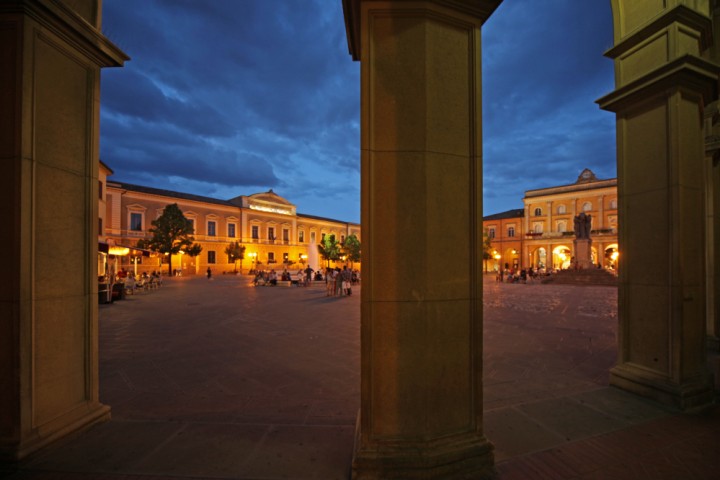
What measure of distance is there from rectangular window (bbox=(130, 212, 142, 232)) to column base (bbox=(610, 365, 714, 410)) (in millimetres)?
47814

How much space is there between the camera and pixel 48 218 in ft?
8.94

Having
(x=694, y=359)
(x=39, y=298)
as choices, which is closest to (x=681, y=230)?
(x=694, y=359)

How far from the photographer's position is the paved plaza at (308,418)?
2.43 metres

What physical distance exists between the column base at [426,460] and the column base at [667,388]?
2545 mm

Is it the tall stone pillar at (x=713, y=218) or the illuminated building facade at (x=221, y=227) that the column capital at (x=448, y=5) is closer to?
the tall stone pillar at (x=713, y=218)

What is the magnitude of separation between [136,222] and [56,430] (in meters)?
45.6

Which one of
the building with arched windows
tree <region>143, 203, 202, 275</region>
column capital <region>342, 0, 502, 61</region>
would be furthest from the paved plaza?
the building with arched windows

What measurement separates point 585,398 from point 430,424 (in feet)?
7.96

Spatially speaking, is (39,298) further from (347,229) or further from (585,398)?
(347,229)

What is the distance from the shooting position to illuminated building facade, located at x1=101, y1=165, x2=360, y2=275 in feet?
126

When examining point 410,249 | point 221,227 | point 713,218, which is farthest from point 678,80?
point 221,227

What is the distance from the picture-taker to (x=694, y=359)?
142 inches

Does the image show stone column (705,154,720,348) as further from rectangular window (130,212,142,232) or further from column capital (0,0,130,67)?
rectangular window (130,212,142,232)

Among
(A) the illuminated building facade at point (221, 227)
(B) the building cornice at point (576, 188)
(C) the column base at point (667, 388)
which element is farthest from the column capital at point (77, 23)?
(B) the building cornice at point (576, 188)
